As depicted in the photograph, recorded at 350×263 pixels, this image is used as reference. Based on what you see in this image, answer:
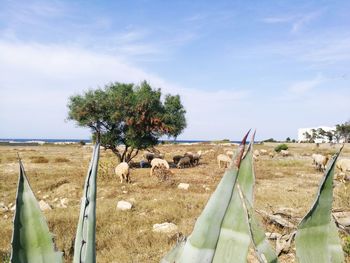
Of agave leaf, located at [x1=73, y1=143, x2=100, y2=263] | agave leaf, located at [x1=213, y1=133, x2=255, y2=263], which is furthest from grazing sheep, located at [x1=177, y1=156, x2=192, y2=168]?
agave leaf, located at [x1=213, y1=133, x2=255, y2=263]

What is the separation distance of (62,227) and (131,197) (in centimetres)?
457

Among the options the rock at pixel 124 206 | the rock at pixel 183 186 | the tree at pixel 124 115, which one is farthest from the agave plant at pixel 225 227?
the tree at pixel 124 115

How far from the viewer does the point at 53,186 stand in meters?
16.6

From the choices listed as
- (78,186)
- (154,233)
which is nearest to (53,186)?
(78,186)

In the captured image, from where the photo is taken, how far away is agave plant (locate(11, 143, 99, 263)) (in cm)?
144

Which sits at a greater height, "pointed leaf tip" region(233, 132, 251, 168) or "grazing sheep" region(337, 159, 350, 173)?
"pointed leaf tip" region(233, 132, 251, 168)

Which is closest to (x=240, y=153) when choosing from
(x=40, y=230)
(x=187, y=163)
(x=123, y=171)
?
(x=40, y=230)

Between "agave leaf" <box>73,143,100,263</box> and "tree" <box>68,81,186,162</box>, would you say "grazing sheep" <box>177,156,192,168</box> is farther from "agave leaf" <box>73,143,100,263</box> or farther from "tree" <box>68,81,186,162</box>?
"agave leaf" <box>73,143,100,263</box>

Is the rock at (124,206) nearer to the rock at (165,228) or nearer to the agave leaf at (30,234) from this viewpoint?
the rock at (165,228)

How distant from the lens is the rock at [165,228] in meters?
8.93

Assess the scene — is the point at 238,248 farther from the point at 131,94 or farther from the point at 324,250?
the point at 131,94

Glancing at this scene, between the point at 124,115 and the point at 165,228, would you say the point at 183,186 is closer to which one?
the point at 165,228

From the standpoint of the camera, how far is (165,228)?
902 cm

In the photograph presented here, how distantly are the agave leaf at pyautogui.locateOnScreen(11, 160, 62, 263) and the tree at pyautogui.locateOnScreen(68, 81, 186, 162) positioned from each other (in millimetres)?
23313
